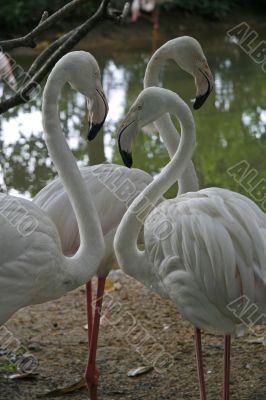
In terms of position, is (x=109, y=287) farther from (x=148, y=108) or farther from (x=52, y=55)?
(x=148, y=108)

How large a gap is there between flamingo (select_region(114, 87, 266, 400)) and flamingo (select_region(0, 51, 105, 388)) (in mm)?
203

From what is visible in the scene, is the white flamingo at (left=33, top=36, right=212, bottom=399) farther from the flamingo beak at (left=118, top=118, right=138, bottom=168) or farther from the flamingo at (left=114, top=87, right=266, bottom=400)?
the flamingo beak at (left=118, top=118, right=138, bottom=168)

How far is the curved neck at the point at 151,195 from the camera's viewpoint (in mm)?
3709

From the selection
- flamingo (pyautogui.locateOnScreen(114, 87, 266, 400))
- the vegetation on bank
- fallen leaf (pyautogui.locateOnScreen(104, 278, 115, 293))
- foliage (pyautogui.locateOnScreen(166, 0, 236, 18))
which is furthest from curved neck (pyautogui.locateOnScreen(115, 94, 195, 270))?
foliage (pyautogui.locateOnScreen(166, 0, 236, 18))

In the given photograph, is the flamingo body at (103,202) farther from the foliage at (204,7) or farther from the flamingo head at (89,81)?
the foliage at (204,7)

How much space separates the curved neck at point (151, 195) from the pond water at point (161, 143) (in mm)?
2567

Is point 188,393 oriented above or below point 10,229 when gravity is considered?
below

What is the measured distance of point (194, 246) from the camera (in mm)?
3453

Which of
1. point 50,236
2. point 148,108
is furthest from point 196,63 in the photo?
point 50,236

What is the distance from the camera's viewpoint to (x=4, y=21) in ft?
55.5

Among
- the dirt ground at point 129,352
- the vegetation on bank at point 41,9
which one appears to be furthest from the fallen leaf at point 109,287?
the vegetation on bank at point 41,9

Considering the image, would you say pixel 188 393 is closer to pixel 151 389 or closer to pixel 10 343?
pixel 151 389

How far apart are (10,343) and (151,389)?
0.96 metres

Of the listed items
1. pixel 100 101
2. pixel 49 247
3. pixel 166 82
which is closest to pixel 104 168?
pixel 100 101
